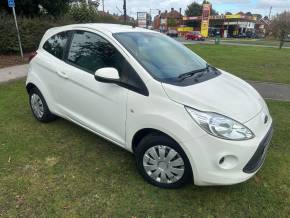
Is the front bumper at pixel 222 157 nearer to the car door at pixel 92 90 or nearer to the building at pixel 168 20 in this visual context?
the car door at pixel 92 90

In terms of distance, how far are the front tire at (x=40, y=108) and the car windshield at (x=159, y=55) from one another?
187 centimetres

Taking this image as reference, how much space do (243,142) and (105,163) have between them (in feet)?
6.00

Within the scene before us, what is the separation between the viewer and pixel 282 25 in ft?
96.0

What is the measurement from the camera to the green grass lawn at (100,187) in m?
3.04

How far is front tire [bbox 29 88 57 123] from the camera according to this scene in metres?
4.81

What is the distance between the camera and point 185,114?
116 inches

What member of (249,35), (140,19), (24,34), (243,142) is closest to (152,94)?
(243,142)

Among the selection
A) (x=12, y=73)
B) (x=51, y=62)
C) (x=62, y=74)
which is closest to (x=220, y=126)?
(x=62, y=74)

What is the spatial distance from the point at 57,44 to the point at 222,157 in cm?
303

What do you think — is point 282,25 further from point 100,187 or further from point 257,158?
point 100,187

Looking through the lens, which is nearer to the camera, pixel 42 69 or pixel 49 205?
pixel 49 205

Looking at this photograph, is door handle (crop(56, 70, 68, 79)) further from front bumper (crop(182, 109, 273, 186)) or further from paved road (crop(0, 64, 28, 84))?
paved road (crop(0, 64, 28, 84))

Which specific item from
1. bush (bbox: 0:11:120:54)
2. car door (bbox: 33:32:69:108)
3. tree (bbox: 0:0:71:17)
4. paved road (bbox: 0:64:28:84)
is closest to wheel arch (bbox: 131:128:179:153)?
car door (bbox: 33:32:69:108)

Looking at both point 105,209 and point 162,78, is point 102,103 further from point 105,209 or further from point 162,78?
point 105,209
